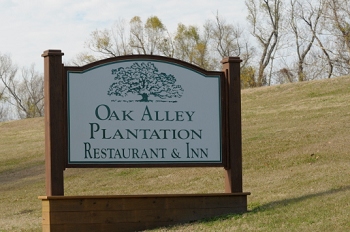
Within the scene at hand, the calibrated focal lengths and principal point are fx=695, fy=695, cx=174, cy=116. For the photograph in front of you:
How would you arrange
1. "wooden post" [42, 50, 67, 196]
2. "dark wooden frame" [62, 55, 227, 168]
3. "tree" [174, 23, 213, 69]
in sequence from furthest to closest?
"tree" [174, 23, 213, 69]
"dark wooden frame" [62, 55, 227, 168]
"wooden post" [42, 50, 67, 196]

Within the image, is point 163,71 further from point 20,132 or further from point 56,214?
point 20,132

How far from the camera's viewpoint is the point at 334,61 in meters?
50.6

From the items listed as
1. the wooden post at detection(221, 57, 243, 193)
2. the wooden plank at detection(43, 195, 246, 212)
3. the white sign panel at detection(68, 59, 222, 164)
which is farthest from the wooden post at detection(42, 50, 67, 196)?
the wooden post at detection(221, 57, 243, 193)

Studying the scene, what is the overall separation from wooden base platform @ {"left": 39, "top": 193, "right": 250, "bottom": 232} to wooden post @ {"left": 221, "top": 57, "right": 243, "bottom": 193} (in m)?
0.29

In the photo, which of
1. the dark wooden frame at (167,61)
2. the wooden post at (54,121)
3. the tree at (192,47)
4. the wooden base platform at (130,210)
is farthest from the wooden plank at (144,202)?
the tree at (192,47)

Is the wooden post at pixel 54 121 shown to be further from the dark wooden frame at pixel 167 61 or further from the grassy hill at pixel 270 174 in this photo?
the grassy hill at pixel 270 174

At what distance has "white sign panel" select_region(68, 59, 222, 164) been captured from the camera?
11.3 m

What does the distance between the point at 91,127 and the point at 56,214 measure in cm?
151

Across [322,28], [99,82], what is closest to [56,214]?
[99,82]

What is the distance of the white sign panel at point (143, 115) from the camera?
1134 centimetres

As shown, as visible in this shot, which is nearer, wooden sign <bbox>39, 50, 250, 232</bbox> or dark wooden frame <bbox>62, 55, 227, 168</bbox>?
wooden sign <bbox>39, 50, 250, 232</bbox>

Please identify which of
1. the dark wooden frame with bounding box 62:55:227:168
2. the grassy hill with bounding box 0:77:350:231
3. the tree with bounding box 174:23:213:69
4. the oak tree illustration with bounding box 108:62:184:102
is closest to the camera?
the grassy hill with bounding box 0:77:350:231

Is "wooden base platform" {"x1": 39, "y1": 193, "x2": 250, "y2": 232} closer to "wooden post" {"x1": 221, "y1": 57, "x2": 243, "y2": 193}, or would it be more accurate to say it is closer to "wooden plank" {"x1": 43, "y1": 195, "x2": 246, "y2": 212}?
"wooden plank" {"x1": 43, "y1": 195, "x2": 246, "y2": 212}

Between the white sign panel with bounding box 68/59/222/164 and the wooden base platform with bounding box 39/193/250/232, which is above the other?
the white sign panel with bounding box 68/59/222/164
